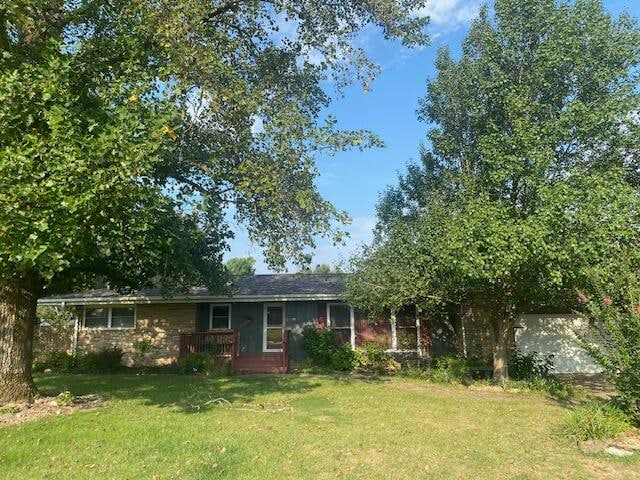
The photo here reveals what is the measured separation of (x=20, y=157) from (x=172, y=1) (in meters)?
4.41

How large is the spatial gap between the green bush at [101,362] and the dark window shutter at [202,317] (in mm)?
3140

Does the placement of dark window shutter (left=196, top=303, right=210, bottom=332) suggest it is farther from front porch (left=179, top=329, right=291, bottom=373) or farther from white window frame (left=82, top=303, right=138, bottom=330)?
white window frame (left=82, top=303, right=138, bottom=330)

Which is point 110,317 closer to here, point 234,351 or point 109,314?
point 109,314

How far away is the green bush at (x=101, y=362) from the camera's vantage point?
17.8 m

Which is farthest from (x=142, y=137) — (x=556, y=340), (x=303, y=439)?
(x=556, y=340)

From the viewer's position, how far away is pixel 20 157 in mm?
7012

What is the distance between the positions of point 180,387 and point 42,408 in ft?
13.2

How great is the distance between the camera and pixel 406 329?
19.8 m

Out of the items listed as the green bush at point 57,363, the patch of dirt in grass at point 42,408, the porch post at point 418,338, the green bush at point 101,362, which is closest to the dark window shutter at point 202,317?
the green bush at point 101,362

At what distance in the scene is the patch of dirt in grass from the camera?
9.25 metres

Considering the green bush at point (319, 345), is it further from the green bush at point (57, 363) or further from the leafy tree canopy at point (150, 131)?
the green bush at point (57, 363)

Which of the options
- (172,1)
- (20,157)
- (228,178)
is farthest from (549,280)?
(20,157)

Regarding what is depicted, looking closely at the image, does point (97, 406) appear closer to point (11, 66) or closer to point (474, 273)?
point (11, 66)

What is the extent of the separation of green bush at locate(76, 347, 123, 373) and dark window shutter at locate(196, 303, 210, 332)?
124 inches
